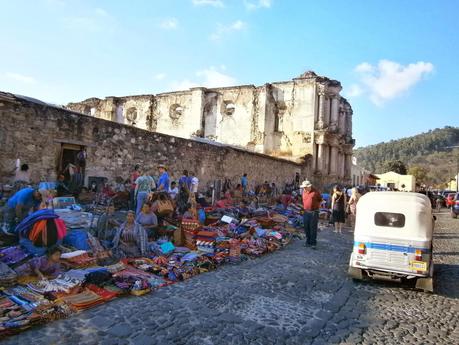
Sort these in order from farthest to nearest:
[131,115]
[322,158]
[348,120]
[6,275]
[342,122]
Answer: [348,120], [342,122], [131,115], [322,158], [6,275]

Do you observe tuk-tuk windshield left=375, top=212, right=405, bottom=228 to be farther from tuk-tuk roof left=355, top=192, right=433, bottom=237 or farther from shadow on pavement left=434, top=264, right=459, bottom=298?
shadow on pavement left=434, top=264, right=459, bottom=298

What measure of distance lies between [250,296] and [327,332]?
4.72 feet

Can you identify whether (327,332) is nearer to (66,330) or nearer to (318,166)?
(66,330)

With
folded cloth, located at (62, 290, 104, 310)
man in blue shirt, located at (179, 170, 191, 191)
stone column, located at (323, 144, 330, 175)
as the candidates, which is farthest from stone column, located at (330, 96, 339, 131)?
folded cloth, located at (62, 290, 104, 310)

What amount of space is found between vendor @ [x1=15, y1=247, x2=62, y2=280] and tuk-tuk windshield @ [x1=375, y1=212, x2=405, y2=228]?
596 cm

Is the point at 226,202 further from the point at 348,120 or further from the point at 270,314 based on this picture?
the point at 348,120

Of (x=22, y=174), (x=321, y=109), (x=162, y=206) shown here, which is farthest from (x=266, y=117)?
(x=22, y=174)

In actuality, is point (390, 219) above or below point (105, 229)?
above

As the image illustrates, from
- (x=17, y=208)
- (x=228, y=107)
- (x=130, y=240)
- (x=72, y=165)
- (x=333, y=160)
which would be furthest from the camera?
(x=333, y=160)

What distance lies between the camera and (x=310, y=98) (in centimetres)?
2909

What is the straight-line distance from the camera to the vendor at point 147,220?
8.35m

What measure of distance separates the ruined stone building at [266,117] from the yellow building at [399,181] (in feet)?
92.6

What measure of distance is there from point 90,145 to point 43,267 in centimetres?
503

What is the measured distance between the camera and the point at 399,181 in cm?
5622
